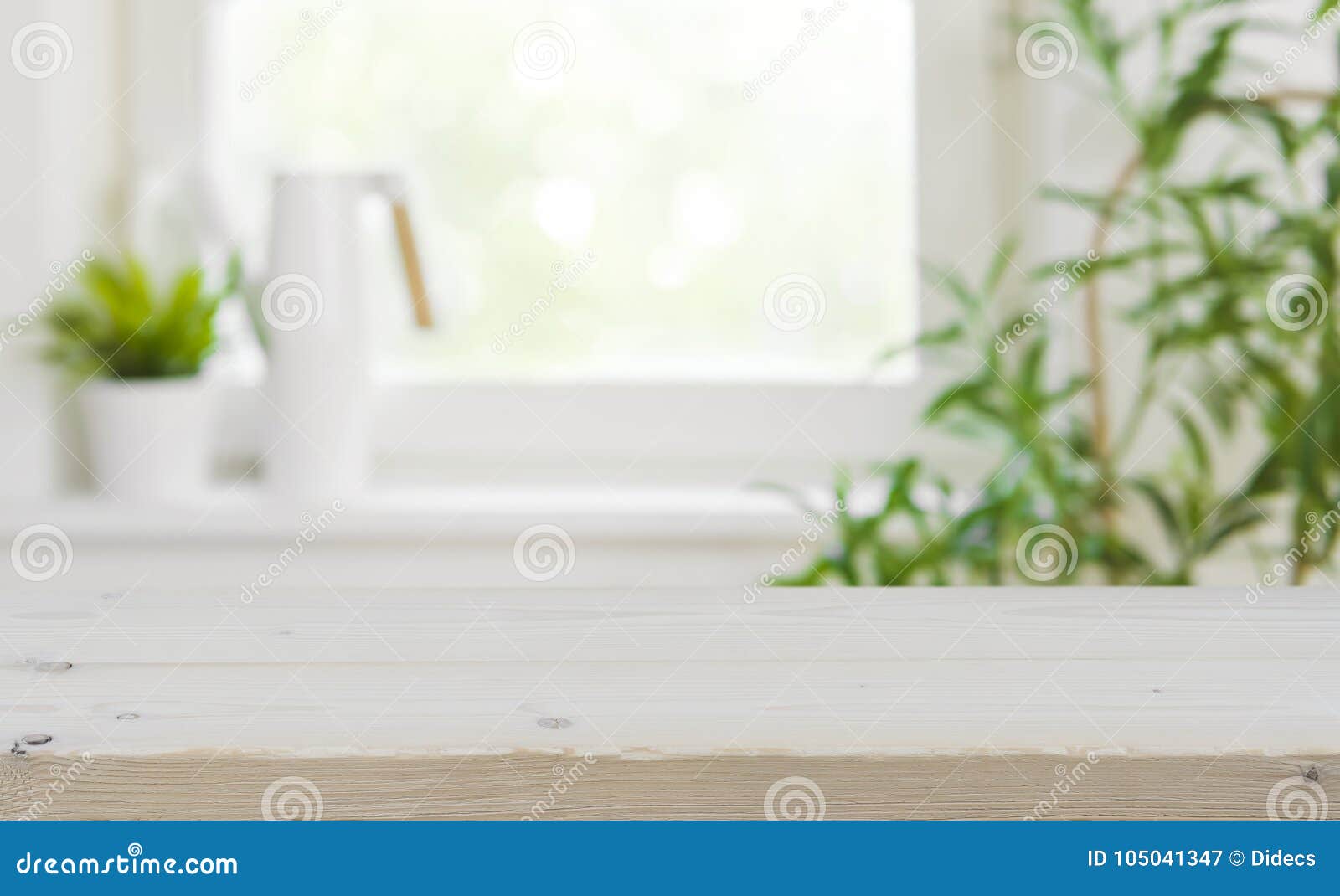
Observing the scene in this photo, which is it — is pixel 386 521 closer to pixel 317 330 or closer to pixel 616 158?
pixel 317 330

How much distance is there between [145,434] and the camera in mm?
1485

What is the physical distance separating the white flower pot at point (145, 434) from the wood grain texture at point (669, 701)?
2.96 feet

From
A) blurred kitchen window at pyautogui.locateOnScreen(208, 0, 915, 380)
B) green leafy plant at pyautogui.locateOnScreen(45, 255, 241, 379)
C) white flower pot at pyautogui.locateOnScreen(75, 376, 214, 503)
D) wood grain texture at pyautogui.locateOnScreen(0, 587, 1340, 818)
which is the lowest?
wood grain texture at pyautogui.locateOnScreen(0, 587, 1340, 818)

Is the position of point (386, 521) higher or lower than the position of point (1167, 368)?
lower

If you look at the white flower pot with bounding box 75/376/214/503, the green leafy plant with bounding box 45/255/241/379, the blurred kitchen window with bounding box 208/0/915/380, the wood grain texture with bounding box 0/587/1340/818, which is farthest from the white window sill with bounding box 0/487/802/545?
the wood grain texture with bounding box 0/587/1340/818

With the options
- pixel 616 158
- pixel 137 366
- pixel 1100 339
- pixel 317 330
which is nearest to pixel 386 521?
pixel 317 330

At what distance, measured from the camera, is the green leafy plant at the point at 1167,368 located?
1288 mm

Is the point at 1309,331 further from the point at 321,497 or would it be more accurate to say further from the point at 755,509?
the point at 321,497

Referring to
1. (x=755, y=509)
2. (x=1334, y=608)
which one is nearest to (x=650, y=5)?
(x=755, y=509)

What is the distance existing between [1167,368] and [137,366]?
1318mm

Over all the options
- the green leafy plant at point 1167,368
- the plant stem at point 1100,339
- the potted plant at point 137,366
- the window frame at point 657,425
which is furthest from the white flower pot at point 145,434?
the plant stem at point 1100,339

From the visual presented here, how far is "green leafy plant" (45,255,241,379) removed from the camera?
58.1 inches

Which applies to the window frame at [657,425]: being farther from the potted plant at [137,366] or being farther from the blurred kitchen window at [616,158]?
the potted plant at [137,366]

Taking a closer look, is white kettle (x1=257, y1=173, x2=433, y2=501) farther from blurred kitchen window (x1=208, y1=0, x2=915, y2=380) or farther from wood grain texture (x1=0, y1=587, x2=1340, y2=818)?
wood grain texture (x1=0, y1=587, x2=1340, y2=818)
